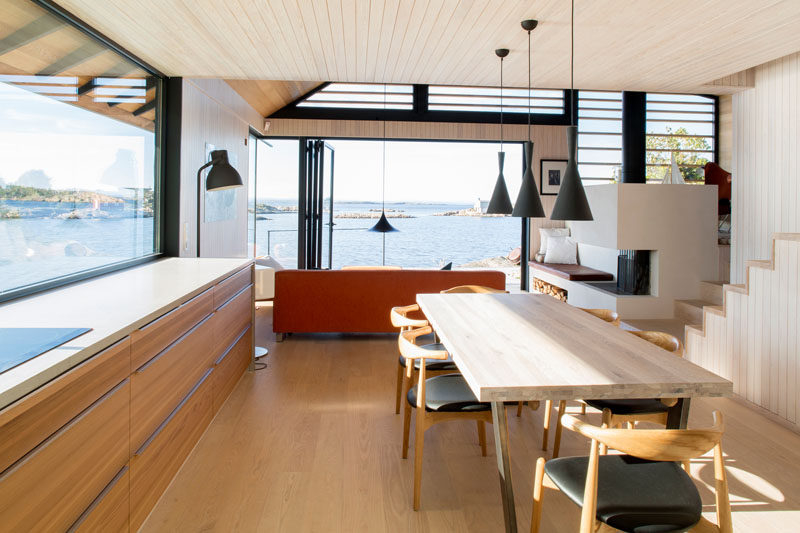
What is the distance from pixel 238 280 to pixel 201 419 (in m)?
1.21

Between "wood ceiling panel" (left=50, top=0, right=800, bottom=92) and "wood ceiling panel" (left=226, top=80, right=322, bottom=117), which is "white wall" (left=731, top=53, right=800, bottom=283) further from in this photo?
"wood ceiling panel" (left=226, top=80, right=322, bottom=117)

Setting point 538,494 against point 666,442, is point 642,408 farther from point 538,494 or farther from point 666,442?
point 666,442

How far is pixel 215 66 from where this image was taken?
4238 millimetres

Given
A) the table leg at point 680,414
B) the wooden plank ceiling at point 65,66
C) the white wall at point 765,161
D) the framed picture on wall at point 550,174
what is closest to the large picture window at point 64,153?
the wooden plank ceiling at point 65,66

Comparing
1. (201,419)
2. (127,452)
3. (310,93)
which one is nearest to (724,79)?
(201,419)

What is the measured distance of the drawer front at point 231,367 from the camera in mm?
3300

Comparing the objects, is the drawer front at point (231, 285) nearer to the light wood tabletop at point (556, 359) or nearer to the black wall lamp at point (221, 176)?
the black wall lamp at point (221, 176)

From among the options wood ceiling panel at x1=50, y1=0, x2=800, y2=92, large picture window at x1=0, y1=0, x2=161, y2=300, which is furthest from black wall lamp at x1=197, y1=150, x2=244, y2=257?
wood ceiling panel at x1=50, y1=0, x2=800, y2=92

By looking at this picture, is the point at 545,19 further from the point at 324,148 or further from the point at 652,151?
the point at 652,151

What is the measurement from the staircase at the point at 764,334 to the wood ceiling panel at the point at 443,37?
4.78 feet

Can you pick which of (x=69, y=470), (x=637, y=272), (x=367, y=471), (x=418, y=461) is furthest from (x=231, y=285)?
(x=637, y=272)

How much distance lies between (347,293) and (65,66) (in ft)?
9.85

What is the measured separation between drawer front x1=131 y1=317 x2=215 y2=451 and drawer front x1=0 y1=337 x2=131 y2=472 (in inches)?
7.6

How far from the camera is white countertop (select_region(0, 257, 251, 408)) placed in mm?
1365
